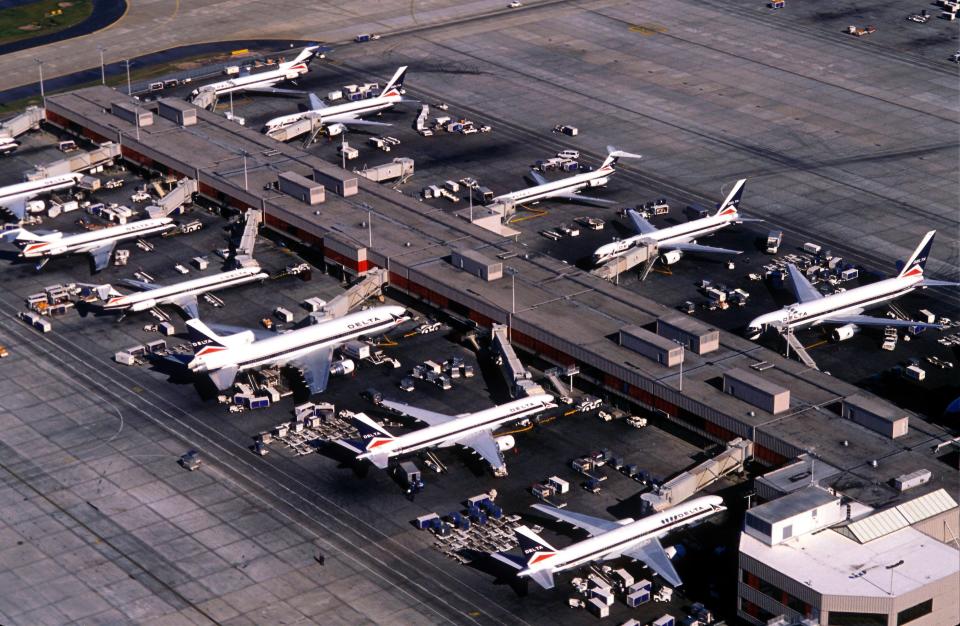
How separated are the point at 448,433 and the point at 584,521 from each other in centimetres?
2008

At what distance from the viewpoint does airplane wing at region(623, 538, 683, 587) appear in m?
149

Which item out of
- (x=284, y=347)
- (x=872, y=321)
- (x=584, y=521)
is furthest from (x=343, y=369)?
(x=872, y=321)

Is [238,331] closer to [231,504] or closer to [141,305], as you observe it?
[141,305]

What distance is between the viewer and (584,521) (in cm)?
15588

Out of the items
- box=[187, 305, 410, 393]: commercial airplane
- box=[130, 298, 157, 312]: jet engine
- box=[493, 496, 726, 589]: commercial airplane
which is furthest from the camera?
box=[130, 298, 157, 312]: jet engine

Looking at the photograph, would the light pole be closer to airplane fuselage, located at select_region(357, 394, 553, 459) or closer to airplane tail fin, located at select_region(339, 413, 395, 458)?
airplane fuselage, located at select_region(357, 394, 553, 459)

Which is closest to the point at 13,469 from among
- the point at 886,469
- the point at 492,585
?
the point at 492,585

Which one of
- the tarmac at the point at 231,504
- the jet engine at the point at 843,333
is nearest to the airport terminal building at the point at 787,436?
the tarmac at the point at 231,504

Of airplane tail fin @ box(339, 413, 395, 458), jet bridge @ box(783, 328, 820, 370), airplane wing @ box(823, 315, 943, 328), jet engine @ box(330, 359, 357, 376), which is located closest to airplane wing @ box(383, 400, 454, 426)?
airplane tail fin @ box(339, 413, 395, 458)

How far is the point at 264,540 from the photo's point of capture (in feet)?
516

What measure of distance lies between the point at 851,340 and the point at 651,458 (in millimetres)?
40261

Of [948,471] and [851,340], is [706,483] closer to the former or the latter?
[948,471]

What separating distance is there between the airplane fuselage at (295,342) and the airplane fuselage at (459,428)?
23428mm

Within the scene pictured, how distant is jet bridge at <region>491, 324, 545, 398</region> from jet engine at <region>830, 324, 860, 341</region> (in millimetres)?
38773
